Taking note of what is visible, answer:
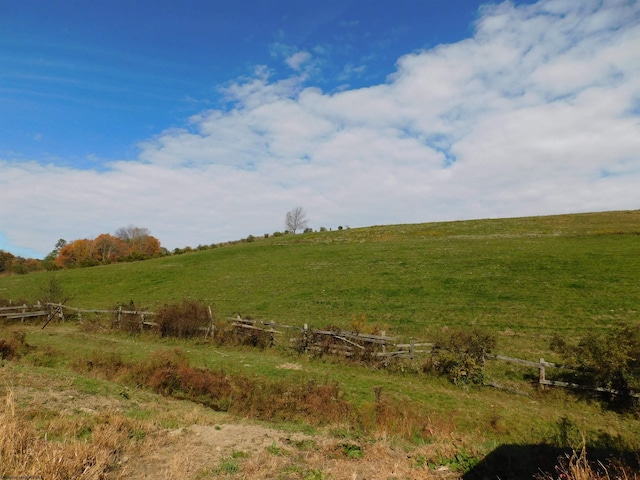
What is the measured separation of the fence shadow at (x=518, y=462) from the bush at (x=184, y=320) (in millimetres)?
19436

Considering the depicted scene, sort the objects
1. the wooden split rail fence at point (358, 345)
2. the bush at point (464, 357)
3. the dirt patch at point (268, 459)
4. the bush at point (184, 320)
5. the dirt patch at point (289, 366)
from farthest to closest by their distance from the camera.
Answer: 1. the bush at point (184, 320)
2. the dirt patch at point (289, 366)
3. the bush at point (464, 357)
4. the wooden split rail fence at point (358, 345)
5. the dirt patch at point (268, 459)

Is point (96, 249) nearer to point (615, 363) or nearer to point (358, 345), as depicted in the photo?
point (358, 345)

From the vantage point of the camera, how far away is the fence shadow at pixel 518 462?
711 centimetres

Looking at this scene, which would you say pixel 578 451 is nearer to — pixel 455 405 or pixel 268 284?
pixel 455 405

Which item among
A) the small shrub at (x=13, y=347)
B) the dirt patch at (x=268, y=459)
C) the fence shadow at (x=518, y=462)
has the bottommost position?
the fence shadow at (x=518, y=462)

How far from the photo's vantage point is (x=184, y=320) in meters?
24.1

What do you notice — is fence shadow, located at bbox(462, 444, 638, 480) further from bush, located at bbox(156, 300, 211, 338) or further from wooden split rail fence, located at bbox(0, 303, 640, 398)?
bush, located at bbox(156, 300, 211, 338)

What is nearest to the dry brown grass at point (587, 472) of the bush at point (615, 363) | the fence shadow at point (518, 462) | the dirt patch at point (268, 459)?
the fence shadow at point (518, 462)

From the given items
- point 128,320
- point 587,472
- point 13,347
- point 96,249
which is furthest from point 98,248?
point 587,472

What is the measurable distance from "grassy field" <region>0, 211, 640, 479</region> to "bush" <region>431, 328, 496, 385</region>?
57cm

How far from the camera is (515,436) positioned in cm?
1092

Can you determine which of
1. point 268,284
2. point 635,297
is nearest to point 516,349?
point 635,297

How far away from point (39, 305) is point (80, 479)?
34.3m

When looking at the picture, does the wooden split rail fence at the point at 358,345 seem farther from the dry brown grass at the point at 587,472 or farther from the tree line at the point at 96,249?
the tree line at the point at 96,249
